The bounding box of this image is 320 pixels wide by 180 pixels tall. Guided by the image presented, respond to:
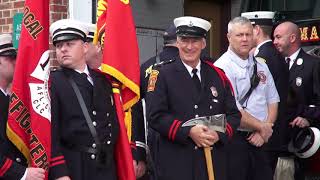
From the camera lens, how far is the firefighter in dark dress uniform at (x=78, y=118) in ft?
14.0

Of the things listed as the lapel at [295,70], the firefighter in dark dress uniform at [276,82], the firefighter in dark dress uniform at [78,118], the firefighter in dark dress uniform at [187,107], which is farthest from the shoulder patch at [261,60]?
the firefighter in dark dress uniform at [78,118]

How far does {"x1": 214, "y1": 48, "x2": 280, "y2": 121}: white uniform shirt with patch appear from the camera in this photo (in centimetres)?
553

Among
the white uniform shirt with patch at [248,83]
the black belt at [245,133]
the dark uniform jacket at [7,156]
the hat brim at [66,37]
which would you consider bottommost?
the black belt at [245,133]

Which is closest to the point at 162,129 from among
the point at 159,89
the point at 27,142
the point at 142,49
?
the point at 159,89

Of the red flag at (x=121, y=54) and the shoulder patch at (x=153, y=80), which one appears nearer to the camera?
the red flag at (x=121, y=54)

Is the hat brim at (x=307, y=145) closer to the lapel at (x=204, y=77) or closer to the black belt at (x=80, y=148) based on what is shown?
the lapel at (x=204, y=77)

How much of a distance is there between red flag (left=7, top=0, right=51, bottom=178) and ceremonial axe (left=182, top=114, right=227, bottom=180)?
1.04 m

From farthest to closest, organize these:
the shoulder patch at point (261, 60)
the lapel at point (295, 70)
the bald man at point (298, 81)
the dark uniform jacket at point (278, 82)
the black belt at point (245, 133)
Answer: the lapel at point (295, 70), the bald man at point (298, 81), the dark uniform jacket at point (278, 82), the shoulder patch at point (261, 60), the black belt at point (245, 133)

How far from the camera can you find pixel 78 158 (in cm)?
429

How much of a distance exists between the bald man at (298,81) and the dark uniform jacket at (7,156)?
9.69 feet

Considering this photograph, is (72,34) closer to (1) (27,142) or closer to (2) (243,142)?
(1) (27,142)

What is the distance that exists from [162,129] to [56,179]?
908 millimetres

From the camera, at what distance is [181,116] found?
15.6 feet

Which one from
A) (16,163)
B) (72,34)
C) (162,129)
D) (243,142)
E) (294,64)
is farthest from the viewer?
(294,64)
